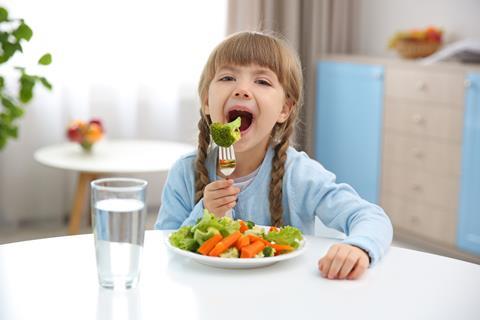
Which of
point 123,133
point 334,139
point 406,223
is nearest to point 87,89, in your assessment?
point 123,133

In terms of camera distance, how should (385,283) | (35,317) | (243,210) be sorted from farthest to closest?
1. (243,210)
2. (385,283)
3. (35,317)

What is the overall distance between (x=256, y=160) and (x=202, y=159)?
0.13 meters

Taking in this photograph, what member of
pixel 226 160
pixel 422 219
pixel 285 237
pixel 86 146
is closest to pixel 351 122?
pixel 422 219

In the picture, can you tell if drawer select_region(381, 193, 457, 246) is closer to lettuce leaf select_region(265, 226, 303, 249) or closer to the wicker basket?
the wicker basket

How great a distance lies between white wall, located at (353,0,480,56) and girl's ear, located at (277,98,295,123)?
260cm

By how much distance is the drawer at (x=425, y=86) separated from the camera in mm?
3762

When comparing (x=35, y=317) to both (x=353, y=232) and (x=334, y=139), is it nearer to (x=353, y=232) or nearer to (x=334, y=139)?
(x=353, y=232)

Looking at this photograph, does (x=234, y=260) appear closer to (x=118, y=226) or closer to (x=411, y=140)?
(x=118, y=226)

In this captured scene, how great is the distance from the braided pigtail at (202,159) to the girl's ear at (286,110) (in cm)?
17

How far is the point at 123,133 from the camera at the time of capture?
4.59 metres

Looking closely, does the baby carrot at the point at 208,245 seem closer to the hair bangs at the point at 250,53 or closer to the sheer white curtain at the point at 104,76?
the hair bangs at the point at 250,53

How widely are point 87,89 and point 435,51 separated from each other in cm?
184

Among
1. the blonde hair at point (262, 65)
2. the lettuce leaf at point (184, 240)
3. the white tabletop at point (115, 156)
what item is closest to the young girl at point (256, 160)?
the blonde hair at point (262, 65)

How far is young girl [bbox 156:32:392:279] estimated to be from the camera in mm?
1695
